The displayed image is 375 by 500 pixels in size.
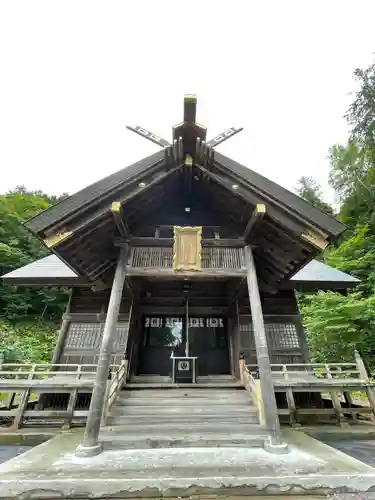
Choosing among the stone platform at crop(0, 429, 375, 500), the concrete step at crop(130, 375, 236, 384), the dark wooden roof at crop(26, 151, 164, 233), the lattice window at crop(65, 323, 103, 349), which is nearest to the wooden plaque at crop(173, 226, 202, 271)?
the dark wooden roof at crop(26, 151, 164, 233)

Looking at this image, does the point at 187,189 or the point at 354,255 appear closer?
the point at 187,189

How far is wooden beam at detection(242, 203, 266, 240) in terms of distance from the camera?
18.6ft

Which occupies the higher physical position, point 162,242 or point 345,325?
point 345,325

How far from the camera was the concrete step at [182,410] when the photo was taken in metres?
5.80

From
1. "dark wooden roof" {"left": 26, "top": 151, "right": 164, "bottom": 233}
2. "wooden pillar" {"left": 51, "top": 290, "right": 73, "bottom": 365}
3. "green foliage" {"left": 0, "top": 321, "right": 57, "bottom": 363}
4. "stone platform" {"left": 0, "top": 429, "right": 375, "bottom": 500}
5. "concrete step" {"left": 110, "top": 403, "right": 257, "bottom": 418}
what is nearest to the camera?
"stone platform" {"left": 0, "top": 429, "right": 375, "bottom": 500}

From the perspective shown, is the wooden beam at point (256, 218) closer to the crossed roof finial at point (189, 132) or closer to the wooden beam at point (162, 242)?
the wooden beam at point (162, 242)

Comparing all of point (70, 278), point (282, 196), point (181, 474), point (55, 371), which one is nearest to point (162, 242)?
point (282, 196)

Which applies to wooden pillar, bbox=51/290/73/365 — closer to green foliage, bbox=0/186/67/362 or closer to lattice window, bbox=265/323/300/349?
lattice window, bbox=265/323/300/349

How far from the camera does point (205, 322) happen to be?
10016 mm

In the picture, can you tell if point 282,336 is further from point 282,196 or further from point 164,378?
point 282,196

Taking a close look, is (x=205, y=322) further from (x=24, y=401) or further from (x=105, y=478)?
(x=105, y=478)

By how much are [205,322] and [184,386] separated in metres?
2.75

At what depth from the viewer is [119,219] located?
19.1 feet

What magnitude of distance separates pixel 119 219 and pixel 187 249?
1540 millimetres
